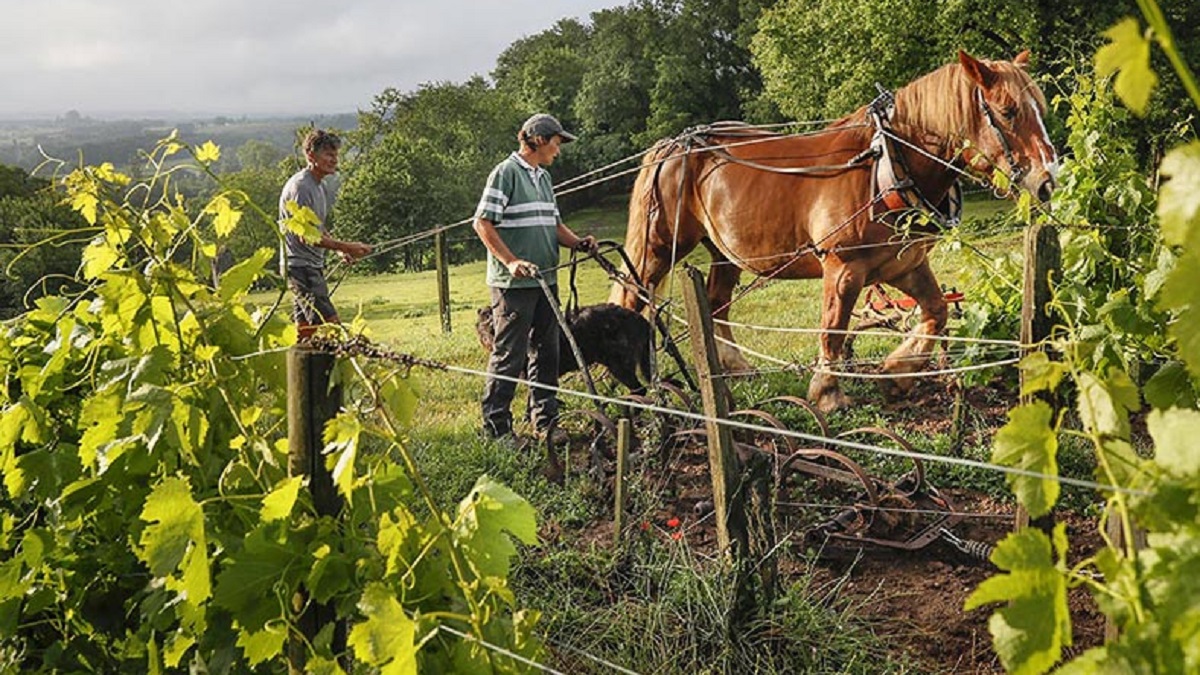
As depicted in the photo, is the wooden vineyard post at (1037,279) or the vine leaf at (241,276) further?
the wooden vineyard post at (1037,279)

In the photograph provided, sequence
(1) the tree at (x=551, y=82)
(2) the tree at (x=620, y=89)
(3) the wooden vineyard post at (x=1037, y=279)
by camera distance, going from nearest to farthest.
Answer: (3) the wooden vineyard post at (x=1037, y=279) < (2) the tree at (x=620, y=89) < (1) the tree at (x=551, y=82)

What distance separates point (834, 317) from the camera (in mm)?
5902

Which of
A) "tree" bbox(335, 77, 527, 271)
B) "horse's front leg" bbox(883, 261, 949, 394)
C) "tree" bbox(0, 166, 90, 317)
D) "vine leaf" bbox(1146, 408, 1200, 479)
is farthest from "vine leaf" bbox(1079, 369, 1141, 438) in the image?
"tree" bbox(335, 77, 527, 271)

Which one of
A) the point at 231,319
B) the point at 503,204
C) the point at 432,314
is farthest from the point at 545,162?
the point at 432,314

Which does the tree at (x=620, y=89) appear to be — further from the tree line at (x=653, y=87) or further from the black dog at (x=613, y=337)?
the black dog at (x=613, y=337)

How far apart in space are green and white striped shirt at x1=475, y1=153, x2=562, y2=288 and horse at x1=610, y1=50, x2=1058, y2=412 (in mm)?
590

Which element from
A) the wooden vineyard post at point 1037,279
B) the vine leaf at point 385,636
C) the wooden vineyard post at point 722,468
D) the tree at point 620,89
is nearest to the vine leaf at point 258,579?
the vine leaf at point 385,636

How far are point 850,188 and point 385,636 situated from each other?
5.00 metres

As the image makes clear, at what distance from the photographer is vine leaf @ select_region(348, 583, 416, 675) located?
140 cm

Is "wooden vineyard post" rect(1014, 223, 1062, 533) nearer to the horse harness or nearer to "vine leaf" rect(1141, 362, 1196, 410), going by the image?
"vine leaf" rect(1141, 362, 1196, 410)

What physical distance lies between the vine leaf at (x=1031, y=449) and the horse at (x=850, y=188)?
373 cm

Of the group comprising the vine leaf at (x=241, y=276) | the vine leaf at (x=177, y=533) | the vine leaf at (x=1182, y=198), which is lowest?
the vine leaf at (x=177, y=533)

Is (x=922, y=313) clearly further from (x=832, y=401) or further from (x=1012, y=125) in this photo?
(x=1012, y=125)

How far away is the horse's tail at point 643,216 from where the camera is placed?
23.1 ft
